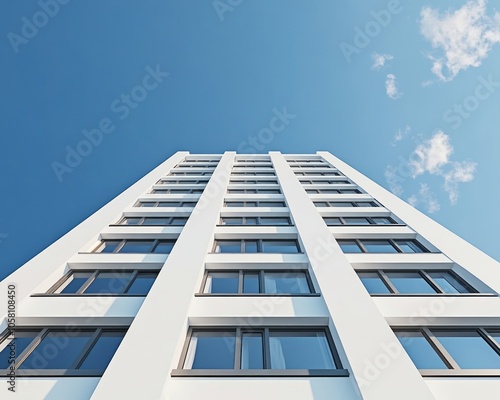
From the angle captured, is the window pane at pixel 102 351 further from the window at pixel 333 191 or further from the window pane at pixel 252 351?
the window at pixel 333 191

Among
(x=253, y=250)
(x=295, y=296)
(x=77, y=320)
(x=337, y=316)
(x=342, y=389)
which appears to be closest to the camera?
Result: (x=342, y=389)

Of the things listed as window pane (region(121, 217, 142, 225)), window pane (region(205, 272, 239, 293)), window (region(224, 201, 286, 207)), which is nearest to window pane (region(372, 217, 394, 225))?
window (region(224, 201, 286, 207))

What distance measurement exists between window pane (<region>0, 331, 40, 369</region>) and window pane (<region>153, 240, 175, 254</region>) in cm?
433

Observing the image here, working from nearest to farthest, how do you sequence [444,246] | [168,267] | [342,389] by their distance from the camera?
[342,389]
[168,267]
[444,246]

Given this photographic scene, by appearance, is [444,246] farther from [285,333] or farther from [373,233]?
[285,333]

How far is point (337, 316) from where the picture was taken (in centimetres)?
637

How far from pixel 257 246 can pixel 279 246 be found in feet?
2.72

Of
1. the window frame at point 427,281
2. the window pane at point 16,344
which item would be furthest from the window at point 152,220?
the window frame at point 427,281

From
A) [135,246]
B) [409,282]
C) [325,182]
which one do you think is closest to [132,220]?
[135,246]

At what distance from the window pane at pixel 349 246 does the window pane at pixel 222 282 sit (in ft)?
14.2

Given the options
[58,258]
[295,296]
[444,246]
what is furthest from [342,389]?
[58,258]

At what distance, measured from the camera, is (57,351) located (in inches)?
245

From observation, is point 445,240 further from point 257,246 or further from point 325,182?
point 325,182

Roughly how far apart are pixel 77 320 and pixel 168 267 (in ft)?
7.96
